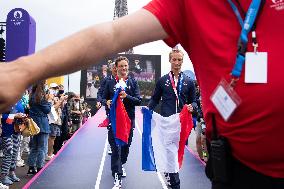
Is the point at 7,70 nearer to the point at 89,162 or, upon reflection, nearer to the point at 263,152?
the point at 263,152

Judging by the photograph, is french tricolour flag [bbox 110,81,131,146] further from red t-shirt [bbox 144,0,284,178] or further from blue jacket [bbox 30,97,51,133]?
red t-shirt [bbox 144,0,284,178]

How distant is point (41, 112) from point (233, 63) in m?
7.21

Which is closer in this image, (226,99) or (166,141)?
(226,99)

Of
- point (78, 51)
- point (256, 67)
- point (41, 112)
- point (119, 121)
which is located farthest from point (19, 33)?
point (256, 67)

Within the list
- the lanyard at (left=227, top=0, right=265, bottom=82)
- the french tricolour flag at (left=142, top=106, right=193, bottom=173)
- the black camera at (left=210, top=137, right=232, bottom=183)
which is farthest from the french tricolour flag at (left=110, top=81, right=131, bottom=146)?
the lanyard at (left=227, top=0, right=265, bottom=82)

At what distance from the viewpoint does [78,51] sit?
3.54 feet

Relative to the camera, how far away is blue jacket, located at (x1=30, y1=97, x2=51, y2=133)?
786 centimetres

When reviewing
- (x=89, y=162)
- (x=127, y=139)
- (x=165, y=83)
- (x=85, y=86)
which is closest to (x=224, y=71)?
(x=165, y=83)

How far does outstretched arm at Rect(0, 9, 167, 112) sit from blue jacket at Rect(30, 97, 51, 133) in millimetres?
6851

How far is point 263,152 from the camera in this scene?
1.13 m

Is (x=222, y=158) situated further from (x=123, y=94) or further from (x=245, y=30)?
(x=123, y=94)

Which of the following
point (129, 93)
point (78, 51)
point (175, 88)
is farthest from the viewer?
point (129, 93)

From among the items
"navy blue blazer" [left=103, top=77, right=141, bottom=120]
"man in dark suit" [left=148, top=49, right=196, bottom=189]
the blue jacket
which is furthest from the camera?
the blue jacket

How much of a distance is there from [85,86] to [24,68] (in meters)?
41.2
